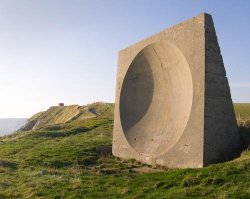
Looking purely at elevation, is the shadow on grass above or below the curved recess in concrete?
below

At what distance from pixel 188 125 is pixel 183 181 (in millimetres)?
4059

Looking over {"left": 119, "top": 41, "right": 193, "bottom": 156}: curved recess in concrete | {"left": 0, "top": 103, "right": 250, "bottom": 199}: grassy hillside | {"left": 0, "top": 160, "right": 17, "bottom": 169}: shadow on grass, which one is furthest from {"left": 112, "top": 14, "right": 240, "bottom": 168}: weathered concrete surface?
{"left": 0, "top": 160, "right": 17, "bottom": 169}: shadow on grass

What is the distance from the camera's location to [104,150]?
21.9 meters

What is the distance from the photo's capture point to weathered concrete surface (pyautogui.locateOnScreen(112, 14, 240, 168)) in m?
14.3

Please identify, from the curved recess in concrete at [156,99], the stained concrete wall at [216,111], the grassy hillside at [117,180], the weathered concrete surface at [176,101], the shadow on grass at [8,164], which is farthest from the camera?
the shadow on grass at [8,164]

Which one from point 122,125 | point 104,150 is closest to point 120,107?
point 122,125

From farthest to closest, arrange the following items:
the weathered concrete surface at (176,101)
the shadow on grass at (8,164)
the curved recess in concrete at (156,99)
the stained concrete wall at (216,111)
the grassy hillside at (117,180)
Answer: the shadow on grass at (8,164) < the curved recess in concrete at (156,99) < the weathered concrete surface at (176,101) < the stained concrete wall at (216,111) < the grassy hillside at (117,180)

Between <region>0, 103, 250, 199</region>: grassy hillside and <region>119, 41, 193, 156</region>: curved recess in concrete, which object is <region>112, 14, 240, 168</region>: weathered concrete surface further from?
<region>0, 103, 250, 199</region>: grassy hillside

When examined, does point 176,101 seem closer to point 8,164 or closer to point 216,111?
point 216,111

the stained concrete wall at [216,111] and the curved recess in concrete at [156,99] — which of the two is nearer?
the stained concrete wall at [216,111]

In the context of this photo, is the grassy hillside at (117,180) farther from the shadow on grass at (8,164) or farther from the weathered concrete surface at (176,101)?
the weathered concrete surface at (176,101)

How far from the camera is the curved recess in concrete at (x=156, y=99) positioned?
52.9ft

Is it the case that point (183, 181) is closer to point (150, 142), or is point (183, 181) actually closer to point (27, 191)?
point (27, 191)

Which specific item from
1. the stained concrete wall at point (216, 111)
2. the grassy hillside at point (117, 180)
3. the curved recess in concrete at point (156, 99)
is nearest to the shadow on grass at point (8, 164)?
the grassy hillside at point (117, 180)
